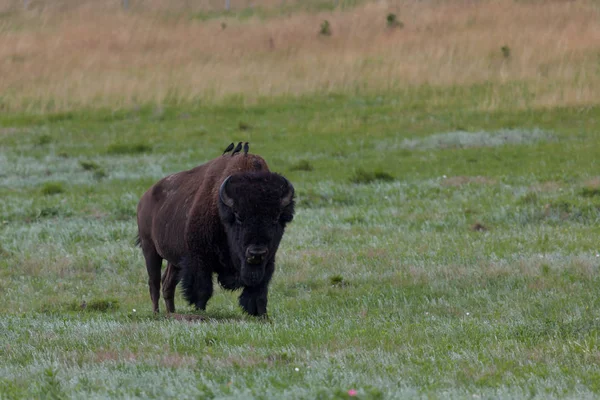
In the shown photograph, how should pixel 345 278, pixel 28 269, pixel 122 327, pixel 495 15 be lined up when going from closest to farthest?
pixel 122 327 → pixel 345 278 → pixel 28 269 → pixel 495 15

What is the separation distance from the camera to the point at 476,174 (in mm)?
20938

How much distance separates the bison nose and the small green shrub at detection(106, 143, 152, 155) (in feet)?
58.2

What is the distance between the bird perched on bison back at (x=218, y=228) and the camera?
945cm

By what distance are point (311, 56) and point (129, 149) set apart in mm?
12206

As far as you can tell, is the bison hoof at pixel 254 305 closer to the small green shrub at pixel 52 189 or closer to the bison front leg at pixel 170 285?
the bison front leg at pixel 170 285

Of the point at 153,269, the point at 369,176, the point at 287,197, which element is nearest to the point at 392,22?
the point at 369,176

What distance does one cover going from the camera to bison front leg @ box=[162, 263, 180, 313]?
11.7 metres

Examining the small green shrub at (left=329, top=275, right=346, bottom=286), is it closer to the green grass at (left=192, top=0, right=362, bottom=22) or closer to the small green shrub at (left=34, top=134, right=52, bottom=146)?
the small green shrub at (left=34, top=134, right=52, bottom=146)

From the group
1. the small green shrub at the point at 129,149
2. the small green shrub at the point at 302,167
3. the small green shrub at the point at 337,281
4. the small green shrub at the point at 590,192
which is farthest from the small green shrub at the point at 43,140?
the small green shrub at the point at 337,281

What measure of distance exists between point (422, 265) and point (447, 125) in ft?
51.8

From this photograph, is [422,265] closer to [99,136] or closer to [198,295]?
[198,295]

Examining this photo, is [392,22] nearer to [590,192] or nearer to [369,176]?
[369,176]

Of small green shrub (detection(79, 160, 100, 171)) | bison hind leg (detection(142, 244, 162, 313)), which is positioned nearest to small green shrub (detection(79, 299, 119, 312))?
bison hind leg (detection(142, 244, 162, 313))

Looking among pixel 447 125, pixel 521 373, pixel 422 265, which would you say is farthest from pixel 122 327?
pixel 447 125
